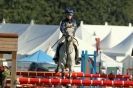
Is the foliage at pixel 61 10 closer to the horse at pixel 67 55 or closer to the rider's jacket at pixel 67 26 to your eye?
the horse at pixel 67 55

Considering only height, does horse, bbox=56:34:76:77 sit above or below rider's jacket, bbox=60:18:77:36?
below

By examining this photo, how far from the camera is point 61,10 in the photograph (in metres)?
103

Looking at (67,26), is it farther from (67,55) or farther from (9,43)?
(9,43)

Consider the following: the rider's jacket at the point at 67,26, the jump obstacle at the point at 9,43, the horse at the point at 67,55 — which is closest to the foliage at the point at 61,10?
the horse at the point at 67,55

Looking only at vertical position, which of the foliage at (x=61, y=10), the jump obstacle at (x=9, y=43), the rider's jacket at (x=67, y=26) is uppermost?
the foliage at (x=61, y=10)

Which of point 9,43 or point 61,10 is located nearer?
point 9,43

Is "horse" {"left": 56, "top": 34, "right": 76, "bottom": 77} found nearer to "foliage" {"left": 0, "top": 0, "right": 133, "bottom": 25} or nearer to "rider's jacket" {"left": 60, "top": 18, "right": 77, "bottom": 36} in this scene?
"rider's jacket" {"left": 60, "top": 18, "right": 77, "bottom": 36}

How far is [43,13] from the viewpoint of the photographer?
332 ft

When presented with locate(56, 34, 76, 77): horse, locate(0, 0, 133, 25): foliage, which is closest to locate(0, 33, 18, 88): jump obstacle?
locate(56, 34, 76, 77): horse

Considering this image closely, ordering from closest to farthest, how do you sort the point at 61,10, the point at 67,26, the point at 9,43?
the point at 9,43
the point at 67,26
the point at 61,10

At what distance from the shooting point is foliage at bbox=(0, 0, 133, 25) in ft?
316

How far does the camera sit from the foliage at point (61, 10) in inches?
3792

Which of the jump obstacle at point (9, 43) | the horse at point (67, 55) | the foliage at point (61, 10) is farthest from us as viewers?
the foliage at point (61, 10)

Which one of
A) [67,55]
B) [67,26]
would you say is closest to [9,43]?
[67,26]
